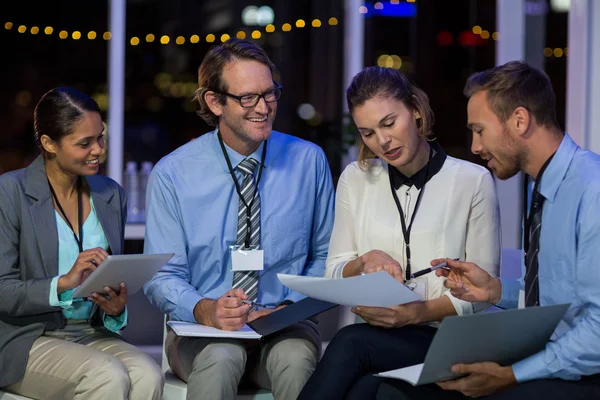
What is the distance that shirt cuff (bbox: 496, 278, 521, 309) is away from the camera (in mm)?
2834

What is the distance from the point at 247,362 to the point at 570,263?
119cm

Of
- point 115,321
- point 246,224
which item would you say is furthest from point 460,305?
point 115,321

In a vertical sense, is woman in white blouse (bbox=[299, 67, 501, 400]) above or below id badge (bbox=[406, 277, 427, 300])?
above

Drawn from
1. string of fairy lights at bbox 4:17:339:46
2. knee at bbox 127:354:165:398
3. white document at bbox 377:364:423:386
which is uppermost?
string of fairy lights at bbox 4:17:339:46

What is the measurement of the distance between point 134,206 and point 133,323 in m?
0.69

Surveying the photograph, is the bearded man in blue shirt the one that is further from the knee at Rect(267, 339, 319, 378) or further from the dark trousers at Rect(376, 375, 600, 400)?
the knee at Rect(267, 339, 319, 378)

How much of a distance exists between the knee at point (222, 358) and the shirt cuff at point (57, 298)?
49 cm

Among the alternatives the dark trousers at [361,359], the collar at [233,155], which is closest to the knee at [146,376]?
the dark trousers at [361,359]

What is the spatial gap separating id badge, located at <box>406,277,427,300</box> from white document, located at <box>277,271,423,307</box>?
0.28 metres

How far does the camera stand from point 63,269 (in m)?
3.20

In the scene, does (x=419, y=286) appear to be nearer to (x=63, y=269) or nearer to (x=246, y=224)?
(x=246, y=224)

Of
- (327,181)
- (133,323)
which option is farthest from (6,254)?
(133,323)

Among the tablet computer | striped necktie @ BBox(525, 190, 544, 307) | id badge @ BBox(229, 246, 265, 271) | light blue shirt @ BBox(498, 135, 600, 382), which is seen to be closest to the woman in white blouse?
id badge @ BBox(229, 246, 265, 271)

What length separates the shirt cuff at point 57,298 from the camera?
3020mm
